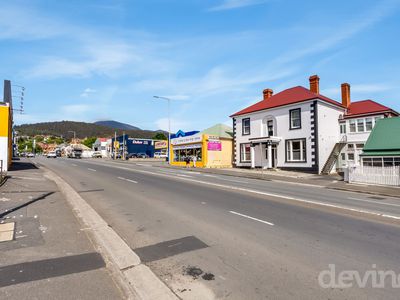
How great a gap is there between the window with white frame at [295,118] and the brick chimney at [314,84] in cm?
412

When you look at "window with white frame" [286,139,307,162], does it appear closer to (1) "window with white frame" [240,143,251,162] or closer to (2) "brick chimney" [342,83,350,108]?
(1) "window with white frame" [240,143,251,162]

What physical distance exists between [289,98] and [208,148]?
12028 millimetres

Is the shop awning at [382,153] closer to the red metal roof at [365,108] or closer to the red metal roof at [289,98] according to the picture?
the red metal roof at [289,98]

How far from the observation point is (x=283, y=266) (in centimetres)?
489

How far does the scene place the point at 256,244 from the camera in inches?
238

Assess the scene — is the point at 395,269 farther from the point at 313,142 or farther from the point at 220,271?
the point at 313,142

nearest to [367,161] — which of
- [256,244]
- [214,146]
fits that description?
[214,146]

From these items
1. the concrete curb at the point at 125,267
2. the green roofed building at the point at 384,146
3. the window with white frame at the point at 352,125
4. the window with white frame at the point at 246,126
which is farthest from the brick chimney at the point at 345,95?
the concrete curb at the point at 125,267

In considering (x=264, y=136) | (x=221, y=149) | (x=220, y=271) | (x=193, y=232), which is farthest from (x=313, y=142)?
(x=220, y=271)

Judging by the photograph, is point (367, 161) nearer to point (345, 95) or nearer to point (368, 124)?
point (368, 124)

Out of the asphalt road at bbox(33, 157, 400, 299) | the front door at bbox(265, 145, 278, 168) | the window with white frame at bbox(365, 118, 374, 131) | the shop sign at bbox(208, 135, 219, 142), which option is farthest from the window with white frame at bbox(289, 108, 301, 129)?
the asphalt road at bbox(33, 157, 400, 299)

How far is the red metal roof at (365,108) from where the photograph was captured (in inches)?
1169

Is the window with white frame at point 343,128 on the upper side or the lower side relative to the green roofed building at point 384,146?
upper

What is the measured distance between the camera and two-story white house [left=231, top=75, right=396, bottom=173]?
1115 inches
